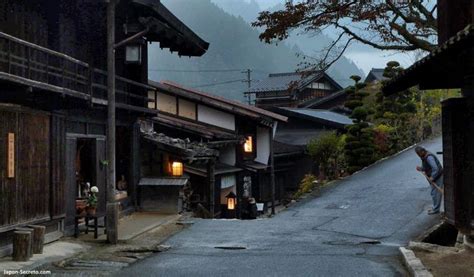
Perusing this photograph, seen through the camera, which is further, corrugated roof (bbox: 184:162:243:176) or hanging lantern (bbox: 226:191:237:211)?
hanging lantern (bbox: 226:191:237:211)

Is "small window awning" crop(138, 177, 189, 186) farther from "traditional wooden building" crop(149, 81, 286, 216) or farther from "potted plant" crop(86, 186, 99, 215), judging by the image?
"potted plant" crop(86, 186, 99, 215)

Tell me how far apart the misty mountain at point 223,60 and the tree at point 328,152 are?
281 ft

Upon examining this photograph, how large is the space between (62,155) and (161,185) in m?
7.00

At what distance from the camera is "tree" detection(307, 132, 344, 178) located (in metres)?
29.8

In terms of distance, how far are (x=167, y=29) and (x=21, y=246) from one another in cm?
1018

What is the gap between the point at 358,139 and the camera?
30.1 m

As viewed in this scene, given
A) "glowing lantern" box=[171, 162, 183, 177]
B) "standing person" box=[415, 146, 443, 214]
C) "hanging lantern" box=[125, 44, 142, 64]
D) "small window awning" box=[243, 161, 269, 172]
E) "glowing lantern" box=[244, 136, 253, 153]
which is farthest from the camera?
"glowing lantern" box=[244, 136, 253, 153]

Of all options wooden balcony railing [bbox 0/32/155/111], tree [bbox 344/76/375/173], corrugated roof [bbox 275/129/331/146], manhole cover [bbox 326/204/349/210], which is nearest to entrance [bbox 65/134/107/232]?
wooden balcony railing [bbox 0/32/155/111]

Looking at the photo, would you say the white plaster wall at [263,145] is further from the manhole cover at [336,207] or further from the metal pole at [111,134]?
the metal pole at [111,134]

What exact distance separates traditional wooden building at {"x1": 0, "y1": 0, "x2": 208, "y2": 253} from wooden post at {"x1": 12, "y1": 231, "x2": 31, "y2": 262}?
578mm

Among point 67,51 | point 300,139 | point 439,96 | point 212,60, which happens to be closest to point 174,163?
point 67,51

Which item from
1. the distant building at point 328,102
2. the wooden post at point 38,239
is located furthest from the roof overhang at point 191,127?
the distant building at point 328,102

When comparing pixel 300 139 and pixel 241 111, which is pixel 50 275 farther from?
pixel 300 139

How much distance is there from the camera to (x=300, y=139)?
138 ft
